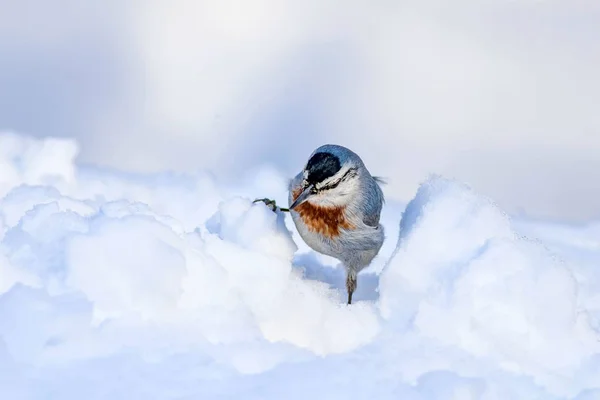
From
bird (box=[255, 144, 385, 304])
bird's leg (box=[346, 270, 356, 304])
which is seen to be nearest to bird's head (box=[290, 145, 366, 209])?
bird (box=[255, 144, 385, 304])

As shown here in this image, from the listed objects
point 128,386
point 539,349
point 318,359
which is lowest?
point 539,349

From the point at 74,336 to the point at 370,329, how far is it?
Result: 1.06 metres

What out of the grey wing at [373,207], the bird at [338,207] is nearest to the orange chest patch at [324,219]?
the bird at [338,207]

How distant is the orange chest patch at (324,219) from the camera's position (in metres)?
3.90

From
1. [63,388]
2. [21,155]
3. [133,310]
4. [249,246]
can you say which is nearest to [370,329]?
[249,246]

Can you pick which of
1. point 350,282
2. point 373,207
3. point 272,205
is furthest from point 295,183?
point 350,282

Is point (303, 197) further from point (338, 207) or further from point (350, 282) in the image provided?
point (350, 282)

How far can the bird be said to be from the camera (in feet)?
12.5

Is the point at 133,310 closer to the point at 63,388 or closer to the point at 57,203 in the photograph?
the point at 63,388

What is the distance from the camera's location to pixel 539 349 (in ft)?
10.3

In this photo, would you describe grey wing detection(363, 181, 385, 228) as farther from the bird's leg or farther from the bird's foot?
the bird's foot

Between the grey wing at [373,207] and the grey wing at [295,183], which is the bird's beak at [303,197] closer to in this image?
the grey wing at [295,183]

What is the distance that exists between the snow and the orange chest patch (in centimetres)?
30

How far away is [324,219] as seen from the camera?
3910 millimetres
